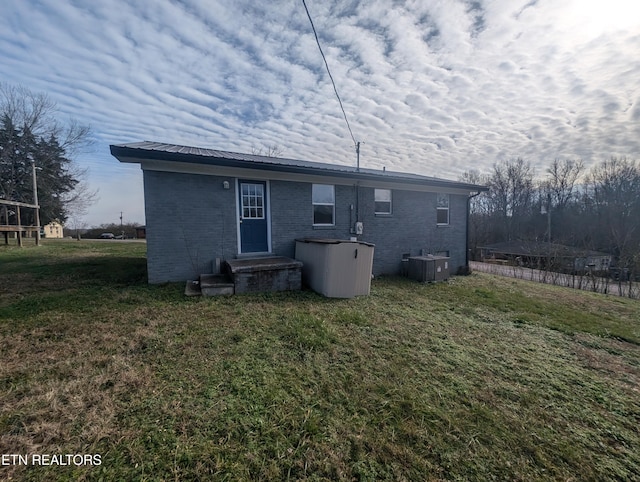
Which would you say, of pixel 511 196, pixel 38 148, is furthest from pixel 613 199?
pixel 38 148

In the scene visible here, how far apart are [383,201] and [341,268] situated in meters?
4.06

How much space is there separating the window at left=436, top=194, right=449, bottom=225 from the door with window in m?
6.46

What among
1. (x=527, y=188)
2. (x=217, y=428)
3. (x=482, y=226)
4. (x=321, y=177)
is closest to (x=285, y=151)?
(x=321, y=177)

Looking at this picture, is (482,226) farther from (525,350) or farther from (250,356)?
(250,356)

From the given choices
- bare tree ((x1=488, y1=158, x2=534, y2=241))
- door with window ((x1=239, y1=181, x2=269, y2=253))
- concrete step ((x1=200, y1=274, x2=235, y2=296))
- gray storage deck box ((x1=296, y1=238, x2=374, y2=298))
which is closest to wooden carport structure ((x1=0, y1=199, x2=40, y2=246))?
door with window ((x1=239, y1=181, x2=269, y2=253))

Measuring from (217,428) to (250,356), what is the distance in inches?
44.0

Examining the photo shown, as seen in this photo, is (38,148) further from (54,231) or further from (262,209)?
(262,209)

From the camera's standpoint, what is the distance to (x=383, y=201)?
898cm

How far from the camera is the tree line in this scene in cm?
2666

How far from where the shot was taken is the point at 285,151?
23250 millimetres

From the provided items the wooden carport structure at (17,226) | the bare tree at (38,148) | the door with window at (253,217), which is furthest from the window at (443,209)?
the bare tree at (38,148)

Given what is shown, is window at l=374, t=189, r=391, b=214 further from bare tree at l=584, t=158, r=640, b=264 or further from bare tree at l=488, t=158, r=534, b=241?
bare tree at l=488, t=158, r=534, b=241

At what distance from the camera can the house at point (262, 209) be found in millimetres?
5969

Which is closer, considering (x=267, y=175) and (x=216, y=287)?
(x=216, y=287)
